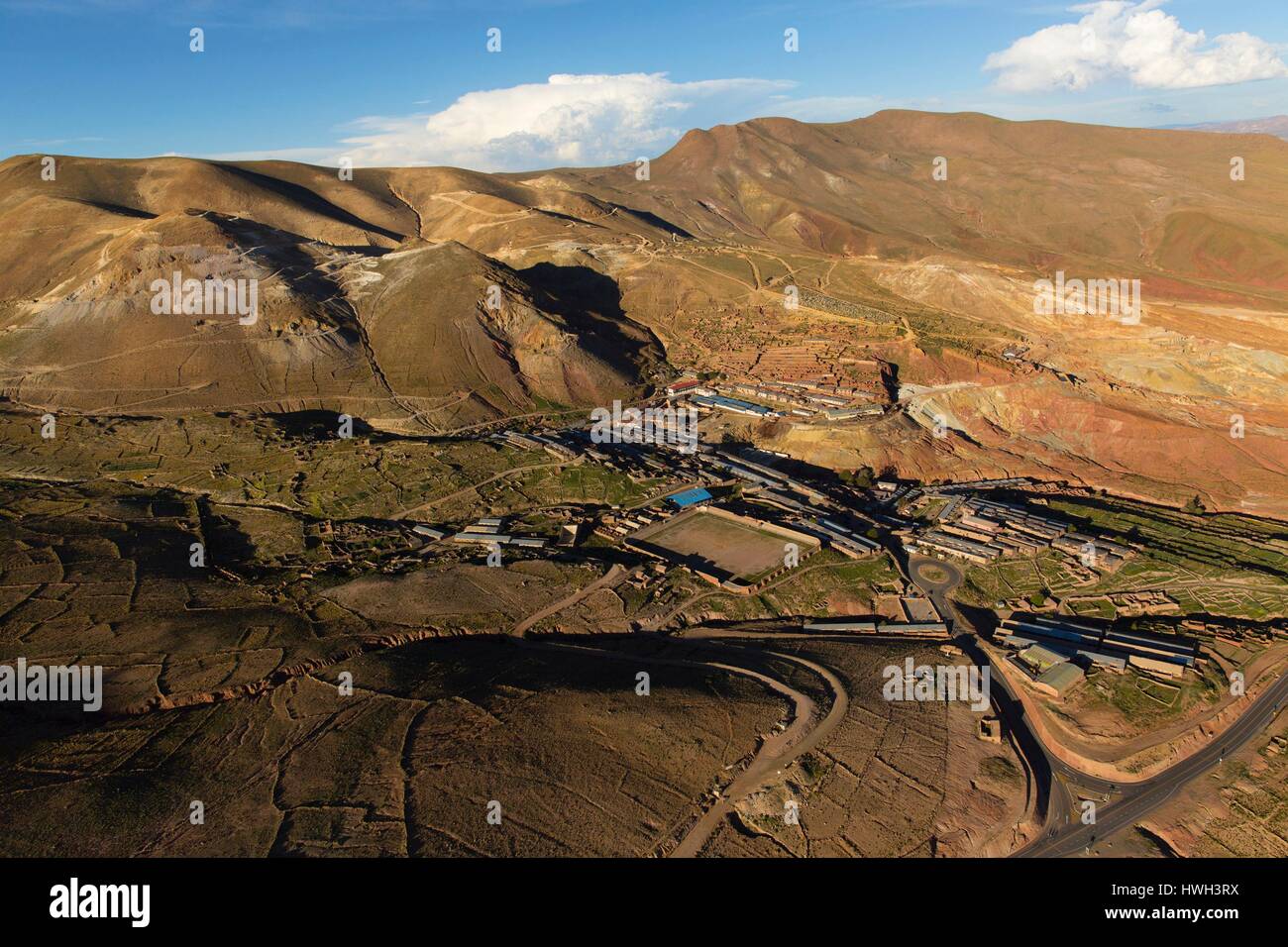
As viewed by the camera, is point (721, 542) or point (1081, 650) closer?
point (1081, 650)

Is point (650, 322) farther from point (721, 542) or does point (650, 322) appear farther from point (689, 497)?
point (721, 542)

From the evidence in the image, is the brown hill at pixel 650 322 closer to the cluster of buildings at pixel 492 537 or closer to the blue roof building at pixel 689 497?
the blue roof building at pixel 689 497

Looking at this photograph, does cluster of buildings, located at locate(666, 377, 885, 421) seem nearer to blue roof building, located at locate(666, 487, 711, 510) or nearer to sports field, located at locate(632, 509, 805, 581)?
blue roof building, located at locate(666, 487, 711, 510)

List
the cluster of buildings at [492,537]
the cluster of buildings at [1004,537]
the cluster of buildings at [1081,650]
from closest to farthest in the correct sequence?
the cluster of buildings at [1081,650] < the cluster of buildings at [1004,537] < the cluster of buildings at [492,537]

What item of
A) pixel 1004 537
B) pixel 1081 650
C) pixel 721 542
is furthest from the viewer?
pixel 1004 537

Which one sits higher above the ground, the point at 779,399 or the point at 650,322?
the point at 650,322

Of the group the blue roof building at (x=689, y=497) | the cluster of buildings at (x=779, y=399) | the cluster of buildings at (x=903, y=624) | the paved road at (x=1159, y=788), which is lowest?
the paved road at (x=1159, y=788)

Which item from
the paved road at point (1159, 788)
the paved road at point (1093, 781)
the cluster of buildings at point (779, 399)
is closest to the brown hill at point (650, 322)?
the cluster of buildings at point (779, 399)

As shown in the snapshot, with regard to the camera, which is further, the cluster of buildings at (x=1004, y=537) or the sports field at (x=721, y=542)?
the cluster of buildings at (x=1004, y=537)

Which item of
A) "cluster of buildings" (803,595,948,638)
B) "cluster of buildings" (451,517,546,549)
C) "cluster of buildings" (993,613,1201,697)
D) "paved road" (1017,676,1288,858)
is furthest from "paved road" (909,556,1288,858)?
"cluster of buildings" (451,517,546,549)

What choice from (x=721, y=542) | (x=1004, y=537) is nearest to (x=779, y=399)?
(x=721, y=542)
